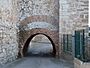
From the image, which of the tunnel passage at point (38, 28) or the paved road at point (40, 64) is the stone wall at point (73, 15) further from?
the paved road at point (40, 64)

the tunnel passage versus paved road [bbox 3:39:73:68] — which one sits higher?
the tunnel passage

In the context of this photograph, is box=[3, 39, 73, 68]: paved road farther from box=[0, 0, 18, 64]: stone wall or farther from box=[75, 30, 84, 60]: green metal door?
box=[75, 30, 84, 60]: green metal door

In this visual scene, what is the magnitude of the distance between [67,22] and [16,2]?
3255mm

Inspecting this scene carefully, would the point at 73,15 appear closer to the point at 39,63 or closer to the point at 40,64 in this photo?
the point at 39,63

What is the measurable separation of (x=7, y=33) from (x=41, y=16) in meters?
3.50

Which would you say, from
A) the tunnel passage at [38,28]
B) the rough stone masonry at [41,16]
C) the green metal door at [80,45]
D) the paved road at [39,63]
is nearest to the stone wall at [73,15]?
the rough stone masonry at [41,16]

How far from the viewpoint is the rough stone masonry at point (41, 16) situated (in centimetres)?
1160

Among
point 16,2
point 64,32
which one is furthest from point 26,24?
point 64,32

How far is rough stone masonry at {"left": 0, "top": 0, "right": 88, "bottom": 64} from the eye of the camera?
11.6m

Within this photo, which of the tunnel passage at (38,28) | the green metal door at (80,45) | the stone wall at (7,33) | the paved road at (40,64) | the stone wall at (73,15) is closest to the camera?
the green metal door at (80,45)

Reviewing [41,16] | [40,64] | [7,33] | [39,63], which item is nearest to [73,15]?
[41,16]

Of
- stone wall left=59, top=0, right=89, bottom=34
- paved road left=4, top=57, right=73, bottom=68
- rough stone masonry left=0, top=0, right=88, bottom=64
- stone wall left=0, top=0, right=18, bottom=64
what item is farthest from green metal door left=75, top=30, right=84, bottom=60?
stone wall left=59, top=0, right=89, bottom=34

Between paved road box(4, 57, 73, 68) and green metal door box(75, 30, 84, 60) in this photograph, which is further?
paved road box(4, 57, 73, 68)

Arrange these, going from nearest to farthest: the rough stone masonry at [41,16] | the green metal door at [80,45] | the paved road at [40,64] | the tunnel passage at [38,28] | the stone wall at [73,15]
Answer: the green metal door at [80,45] → the paved road at [40,64] → the rough stone masonry at [41,16] → the stone wall at [73,15] → the tunnel passage at [38,28]
